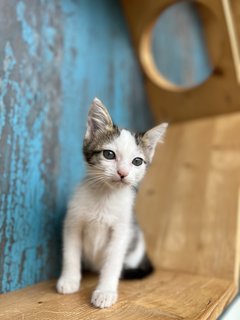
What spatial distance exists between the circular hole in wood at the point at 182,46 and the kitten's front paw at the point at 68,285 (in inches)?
54.3

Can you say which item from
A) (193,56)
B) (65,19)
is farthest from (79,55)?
(193,56)

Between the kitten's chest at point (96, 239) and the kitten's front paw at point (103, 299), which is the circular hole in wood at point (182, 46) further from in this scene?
the kitten's front paw at point (103, 299)

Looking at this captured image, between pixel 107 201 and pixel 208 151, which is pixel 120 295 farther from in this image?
pixel 208 151

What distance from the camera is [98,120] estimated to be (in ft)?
4.23

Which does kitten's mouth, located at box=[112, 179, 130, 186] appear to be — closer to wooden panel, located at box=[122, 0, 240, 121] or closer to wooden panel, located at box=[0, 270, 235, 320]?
wooden panel, located at box=[0, 270, 235, 320]

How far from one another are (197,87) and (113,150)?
102cm

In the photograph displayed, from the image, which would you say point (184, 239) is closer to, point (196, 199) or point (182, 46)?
point (196, 199)

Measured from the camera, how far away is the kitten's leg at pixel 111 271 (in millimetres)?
1159

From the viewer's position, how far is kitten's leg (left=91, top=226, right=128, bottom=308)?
1.16m

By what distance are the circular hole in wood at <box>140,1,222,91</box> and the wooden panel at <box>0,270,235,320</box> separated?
128cm

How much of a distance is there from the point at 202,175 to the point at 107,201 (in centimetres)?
74

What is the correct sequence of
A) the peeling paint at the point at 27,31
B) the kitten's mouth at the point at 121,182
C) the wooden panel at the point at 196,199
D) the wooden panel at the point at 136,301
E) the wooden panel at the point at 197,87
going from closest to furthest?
1. the wooden panel at the point at 136,301
2. the kitten's mouth at the point at 121,182
3. the peeling paint at the point at 27,31
4. the wooden panel at the point at 196,199
5. the wooden panel at the point at 197,87

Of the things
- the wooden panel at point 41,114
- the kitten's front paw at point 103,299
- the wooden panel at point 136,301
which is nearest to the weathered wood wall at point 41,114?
the wooden panel at point 41,114

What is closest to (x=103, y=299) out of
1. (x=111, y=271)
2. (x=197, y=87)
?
(x=111, y=271)
